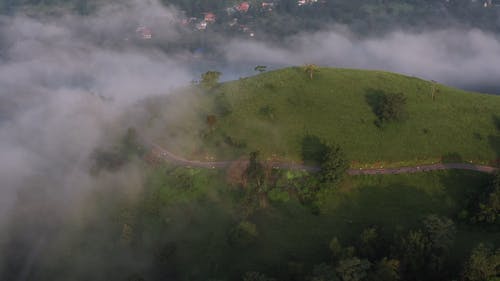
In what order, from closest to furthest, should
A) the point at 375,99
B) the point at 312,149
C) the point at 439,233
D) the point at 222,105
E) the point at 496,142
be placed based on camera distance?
the point at 439,233
the point at 496,142
the point at 312,149
the point at 375,99
the point at 222,105

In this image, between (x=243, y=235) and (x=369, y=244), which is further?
(x=243, y=235)

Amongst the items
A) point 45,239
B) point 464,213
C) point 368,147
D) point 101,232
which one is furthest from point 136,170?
point 464,213

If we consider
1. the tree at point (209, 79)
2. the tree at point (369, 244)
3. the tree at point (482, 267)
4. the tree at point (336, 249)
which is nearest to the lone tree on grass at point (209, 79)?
the tree at point (209, 79)

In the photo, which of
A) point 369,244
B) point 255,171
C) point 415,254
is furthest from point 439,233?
point 255,171

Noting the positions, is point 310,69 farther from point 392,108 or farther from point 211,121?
point 211,121

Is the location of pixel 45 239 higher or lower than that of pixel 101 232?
lower

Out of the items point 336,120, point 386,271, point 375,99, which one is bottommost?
point 386,271

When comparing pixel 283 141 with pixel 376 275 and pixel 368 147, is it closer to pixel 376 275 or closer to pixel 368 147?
pixel 368 147
